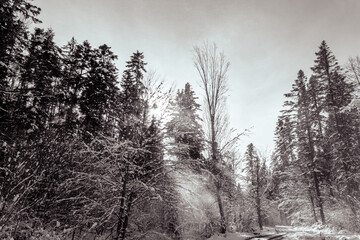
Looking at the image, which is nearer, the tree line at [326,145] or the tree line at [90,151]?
the tree line at [90,151]

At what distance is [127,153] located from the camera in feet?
15.2

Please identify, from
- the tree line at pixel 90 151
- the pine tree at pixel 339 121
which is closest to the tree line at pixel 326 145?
the pine tree at pixel 339 121

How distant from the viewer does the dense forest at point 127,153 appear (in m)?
4.48

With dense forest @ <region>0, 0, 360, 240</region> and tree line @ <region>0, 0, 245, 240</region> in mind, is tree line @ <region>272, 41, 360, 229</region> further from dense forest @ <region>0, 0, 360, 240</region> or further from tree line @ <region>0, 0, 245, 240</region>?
tree line @ <region>0, 0, 245, 240</region>

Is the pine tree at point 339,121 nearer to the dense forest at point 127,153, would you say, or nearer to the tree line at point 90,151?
the dense forest at point 127,153

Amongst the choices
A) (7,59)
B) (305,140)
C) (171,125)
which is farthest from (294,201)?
(7,59)

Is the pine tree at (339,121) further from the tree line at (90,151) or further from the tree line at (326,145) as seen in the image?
the tree line at (90,151)

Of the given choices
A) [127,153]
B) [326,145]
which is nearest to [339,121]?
[326,145]

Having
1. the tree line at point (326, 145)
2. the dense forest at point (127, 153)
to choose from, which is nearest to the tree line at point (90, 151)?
→ the dense forest at point (127, 153)

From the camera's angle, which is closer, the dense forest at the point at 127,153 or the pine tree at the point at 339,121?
the dense forest at the point at 127,153

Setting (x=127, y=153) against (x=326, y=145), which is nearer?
(x=127, y=153)

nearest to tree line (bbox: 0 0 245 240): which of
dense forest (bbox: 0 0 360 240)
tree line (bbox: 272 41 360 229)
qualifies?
dense forest (bbox: 0 0 360 240)

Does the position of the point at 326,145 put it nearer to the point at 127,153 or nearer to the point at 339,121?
the point at 339,121

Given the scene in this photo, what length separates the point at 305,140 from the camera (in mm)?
24266
